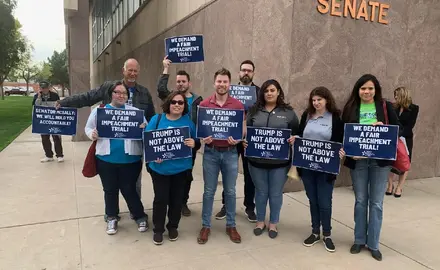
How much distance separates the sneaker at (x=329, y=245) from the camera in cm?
408

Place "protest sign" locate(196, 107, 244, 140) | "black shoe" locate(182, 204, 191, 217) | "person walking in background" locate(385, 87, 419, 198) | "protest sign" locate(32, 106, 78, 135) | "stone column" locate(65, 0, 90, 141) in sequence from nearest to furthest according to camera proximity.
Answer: "protest sign" locate(196, 107, 244, 140) < "black shoe" locate(182, 204, 191, 217) < "protest sign" locate(32, 106, 78, 135) < "person walking in background" locate(385, 87, 419, 198) < "stone column" locate(65, 0, 90, 141)

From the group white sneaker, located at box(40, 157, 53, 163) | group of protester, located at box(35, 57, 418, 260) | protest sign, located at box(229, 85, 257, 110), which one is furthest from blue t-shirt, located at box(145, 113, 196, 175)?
white sneaker, located at box(40, 157, 53, 163)

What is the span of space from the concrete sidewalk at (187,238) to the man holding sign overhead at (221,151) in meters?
0.26

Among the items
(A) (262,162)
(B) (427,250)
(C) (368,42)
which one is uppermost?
(C) (368,42)

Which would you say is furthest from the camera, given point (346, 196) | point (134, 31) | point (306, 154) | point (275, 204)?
point (134, 31)

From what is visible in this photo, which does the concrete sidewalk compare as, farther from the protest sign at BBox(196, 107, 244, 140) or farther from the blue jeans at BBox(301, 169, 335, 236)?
the protest sign at BBox(196, 107, 244, 140)

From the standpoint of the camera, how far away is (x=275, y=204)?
4359mm

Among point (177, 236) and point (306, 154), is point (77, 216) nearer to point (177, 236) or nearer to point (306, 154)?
point (177, 236)

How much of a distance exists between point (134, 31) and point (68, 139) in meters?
7.26

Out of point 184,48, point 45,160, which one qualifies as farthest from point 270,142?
point 45,160

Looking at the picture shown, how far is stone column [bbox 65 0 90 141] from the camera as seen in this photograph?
12.2m

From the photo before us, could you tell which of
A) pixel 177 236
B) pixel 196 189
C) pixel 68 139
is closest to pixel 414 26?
pixel 196 189

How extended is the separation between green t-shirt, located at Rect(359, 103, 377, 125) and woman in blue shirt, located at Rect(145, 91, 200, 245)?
1.83 meters

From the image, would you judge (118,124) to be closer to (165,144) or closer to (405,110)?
(165,144)
